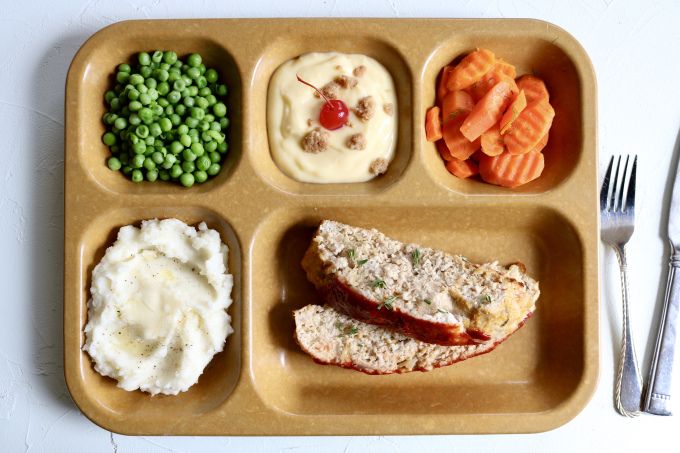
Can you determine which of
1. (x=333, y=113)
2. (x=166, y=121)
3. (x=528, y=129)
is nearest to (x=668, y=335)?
(x=528, y=129)

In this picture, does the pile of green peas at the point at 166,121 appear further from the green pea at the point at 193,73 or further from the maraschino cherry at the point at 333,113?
the maraschino cherry at the point at 333,113

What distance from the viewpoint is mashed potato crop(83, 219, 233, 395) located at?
11.2 ft

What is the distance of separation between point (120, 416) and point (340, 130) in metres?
2.18

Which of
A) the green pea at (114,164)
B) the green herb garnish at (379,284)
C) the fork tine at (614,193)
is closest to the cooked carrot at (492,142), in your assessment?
the fork tine at (614,193)

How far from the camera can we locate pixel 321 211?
3.58m

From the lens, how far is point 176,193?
11.5 feet

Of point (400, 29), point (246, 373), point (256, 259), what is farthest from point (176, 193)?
point (400, 29)

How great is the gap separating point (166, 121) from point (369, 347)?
1841 mm

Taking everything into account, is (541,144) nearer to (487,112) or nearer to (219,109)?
(487,112)

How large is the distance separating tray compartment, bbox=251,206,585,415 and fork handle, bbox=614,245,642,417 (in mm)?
341

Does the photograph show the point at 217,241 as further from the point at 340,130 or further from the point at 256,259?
the point at 340,130

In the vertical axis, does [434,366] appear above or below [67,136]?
below

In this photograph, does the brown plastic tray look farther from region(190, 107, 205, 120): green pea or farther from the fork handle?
the fork handle

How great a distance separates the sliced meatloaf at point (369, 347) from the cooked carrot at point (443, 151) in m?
1.15
